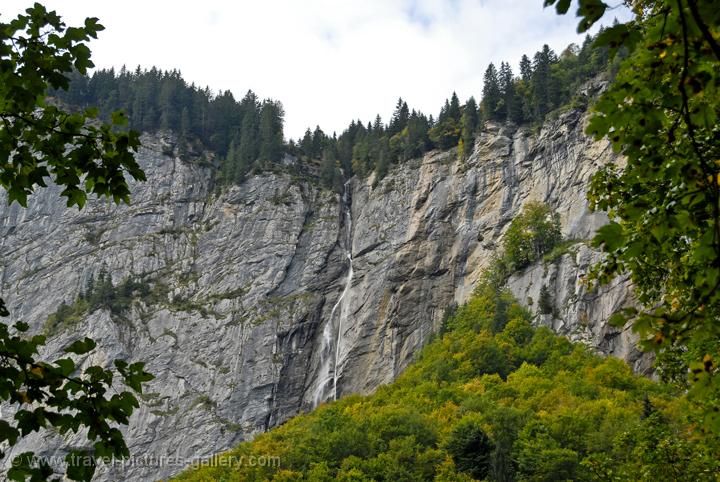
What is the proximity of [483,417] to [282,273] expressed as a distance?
3914 centimetres

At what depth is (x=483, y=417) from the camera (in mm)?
43562

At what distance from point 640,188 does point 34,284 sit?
3321 inches

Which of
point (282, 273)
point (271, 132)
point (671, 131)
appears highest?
point (271, 132)

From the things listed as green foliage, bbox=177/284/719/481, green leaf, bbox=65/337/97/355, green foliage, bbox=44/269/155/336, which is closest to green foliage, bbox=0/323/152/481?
green leaf, bbox=65/337/97/355

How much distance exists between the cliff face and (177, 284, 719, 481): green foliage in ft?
10.9

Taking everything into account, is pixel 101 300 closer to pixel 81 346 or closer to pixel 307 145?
pixel 307 145

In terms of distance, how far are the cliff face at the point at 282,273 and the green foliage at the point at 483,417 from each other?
3333 mm

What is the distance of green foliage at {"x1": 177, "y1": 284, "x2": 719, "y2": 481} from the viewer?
38.3 metres

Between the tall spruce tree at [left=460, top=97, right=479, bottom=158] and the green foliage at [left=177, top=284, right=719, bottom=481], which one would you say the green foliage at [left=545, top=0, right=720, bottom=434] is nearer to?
the green foliage at [left=177, top=284, right=719, bottom=481]

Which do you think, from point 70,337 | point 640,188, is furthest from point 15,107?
point 70,337

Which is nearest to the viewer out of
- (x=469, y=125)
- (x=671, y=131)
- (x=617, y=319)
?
(x=617, y=319)

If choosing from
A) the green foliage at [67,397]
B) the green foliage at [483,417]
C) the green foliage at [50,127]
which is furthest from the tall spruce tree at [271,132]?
the green foliage at [67,397]

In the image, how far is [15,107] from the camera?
5297 millimetres

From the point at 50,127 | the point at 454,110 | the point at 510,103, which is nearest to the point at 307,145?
the point at 454,110
